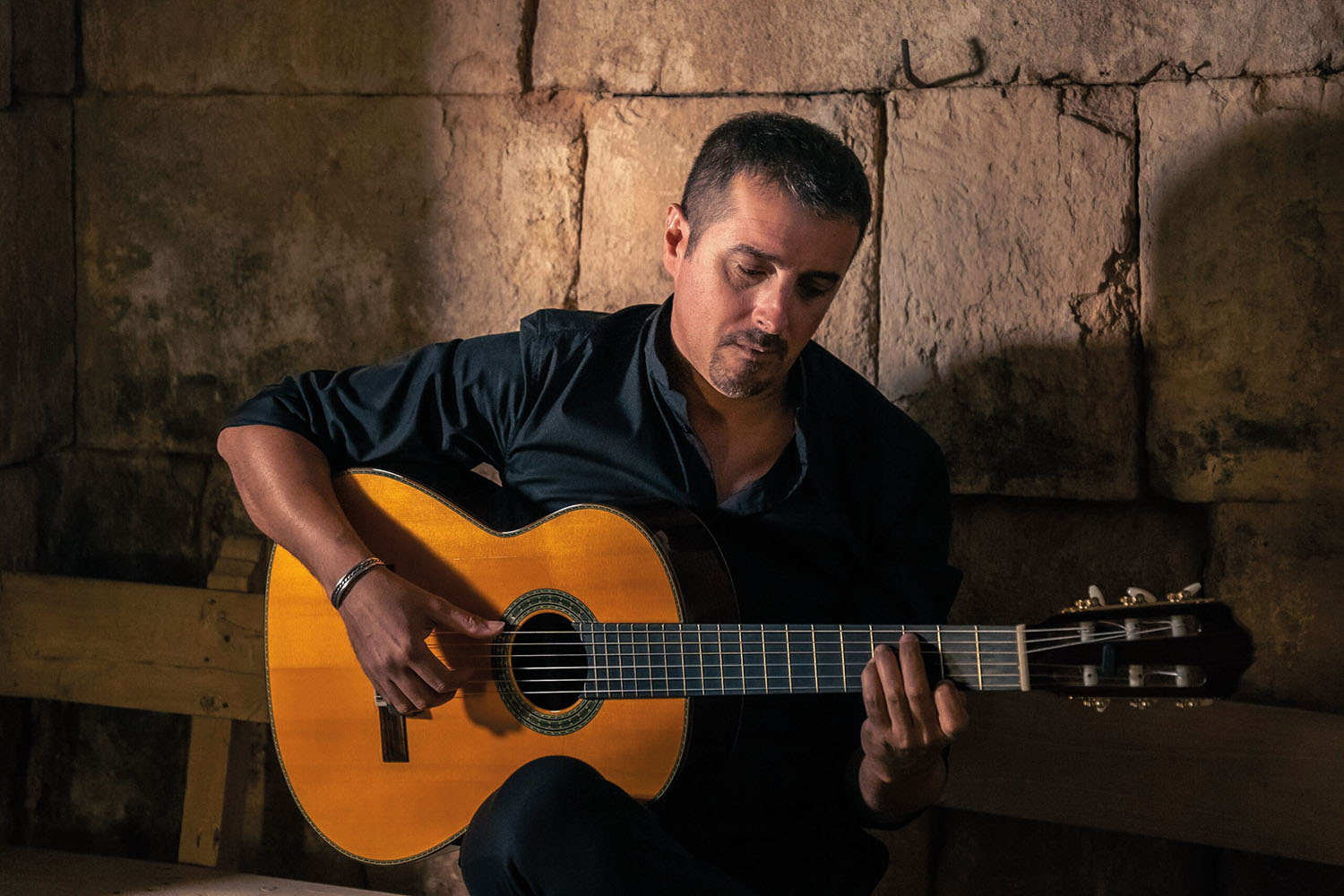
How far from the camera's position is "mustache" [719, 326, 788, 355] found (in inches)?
72.3

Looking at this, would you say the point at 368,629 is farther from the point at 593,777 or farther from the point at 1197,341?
the point at 1197,341

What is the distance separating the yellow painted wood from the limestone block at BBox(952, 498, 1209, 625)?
98cm

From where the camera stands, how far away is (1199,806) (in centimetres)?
215

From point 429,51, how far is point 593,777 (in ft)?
6.18

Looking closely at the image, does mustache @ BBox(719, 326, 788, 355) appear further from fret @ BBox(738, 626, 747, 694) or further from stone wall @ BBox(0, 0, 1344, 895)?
stone wall @ BBox(0, 0, 1344, 895)

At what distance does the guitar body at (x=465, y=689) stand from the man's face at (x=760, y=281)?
0.30 meters

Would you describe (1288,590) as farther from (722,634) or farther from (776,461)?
(722,634)

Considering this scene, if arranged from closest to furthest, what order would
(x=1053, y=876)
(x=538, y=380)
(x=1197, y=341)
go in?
(x=538, y=380) → (x=1197, y=341) → (x=1053, y=876)

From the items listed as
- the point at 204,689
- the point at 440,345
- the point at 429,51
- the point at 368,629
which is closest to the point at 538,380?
the point at 440,345

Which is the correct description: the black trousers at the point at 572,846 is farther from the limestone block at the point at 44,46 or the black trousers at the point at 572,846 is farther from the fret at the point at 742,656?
the limestone block at the point at 44,46

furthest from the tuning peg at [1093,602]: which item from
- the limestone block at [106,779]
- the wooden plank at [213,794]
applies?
the limestone block at [106,779]

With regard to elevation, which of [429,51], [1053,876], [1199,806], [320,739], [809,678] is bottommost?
[1053,876]

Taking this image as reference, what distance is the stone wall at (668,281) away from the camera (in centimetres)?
223

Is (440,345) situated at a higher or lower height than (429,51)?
lower
